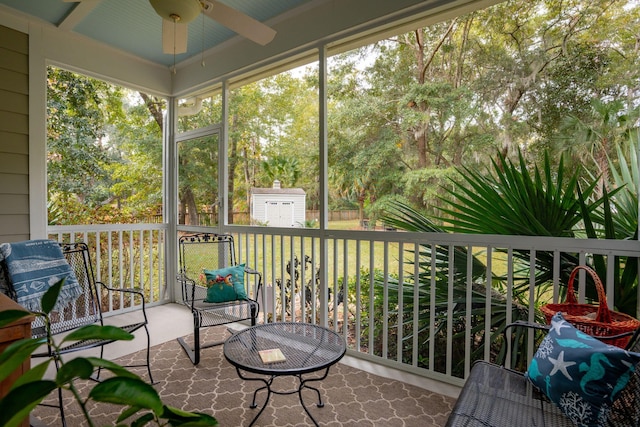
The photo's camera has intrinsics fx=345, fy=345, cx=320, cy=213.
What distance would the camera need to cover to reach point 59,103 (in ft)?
13.7

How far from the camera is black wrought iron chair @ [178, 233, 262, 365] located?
2.75 metres

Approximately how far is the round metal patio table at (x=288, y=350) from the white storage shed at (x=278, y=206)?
1696 mm

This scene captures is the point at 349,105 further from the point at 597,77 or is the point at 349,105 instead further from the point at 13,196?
the point at 13,196

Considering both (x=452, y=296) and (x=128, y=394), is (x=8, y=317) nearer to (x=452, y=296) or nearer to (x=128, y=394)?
(x=128, y=394)

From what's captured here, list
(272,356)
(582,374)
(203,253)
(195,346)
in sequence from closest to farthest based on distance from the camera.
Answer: (582,374) → (272,356) → (195,346) → (203,253)

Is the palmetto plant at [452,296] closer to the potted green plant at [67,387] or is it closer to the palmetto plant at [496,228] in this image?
the palmetto plant at [496,228]

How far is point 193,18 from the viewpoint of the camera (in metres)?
2.01

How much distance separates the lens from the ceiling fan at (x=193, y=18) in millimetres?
1869

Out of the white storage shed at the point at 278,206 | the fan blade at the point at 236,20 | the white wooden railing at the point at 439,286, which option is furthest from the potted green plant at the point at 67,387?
the white storage shed at the point at 278,206


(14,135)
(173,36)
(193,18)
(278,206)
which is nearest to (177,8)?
(193,18)

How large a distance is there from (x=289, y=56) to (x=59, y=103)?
10.1ft

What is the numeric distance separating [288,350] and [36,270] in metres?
1.95

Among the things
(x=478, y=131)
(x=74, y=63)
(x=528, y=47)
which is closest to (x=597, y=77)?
(x=528, y=47)

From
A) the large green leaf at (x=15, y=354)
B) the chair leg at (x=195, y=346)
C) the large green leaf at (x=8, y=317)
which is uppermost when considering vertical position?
the large green leaf at (x=8, y=317)
